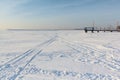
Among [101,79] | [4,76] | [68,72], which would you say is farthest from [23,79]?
[101,79]

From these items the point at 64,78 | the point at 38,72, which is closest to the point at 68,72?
the point at 64,78

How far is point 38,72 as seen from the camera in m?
5.51

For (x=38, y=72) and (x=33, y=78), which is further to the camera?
(x=38, y=72)

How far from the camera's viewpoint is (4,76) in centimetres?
485

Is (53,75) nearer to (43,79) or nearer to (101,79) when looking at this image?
(43,79)

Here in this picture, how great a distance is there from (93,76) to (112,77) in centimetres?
57

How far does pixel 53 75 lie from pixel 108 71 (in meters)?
1.95

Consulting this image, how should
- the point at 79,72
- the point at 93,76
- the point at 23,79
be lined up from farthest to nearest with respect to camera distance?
the point at 79,72
the point at 93,76
the point at 23,79

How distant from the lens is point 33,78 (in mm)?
4801

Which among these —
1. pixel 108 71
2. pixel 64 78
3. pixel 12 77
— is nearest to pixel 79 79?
pixel 64 78

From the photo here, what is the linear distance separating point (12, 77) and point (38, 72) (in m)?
1.03

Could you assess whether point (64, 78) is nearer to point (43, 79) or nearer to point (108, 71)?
point (43, 79)

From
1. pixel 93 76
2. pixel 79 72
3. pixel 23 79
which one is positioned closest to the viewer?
pixel 23 79

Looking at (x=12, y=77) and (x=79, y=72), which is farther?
(x=79, y=72)
